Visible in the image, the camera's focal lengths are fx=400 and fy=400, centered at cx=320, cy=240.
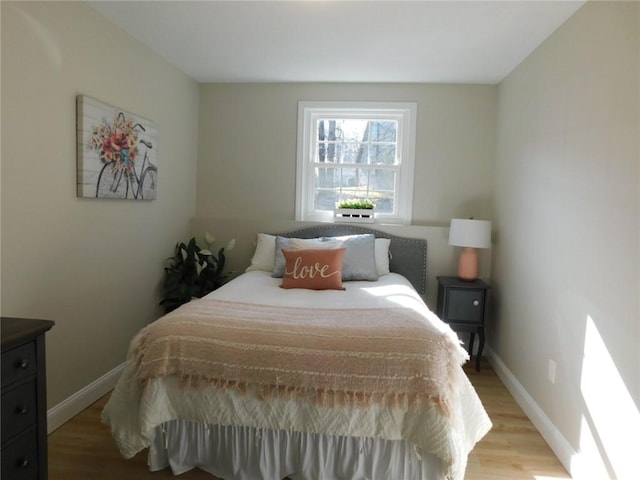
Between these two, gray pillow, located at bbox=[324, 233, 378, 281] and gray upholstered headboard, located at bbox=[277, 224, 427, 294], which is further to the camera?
gray upholstered headboard, located at bbox=[277, 224, 427, 294]

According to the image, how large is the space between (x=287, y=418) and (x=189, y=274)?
6.34ft

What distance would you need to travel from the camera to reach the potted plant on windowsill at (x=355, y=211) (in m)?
3.62

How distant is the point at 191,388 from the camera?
1.80 meters

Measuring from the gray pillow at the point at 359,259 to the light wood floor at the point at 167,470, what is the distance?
4.16 ft

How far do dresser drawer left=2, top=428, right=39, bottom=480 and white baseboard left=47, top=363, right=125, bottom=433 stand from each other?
0.82m

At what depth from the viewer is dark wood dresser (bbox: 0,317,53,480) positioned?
1.35m

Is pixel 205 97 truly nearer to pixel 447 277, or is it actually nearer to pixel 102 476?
pixel 447 277

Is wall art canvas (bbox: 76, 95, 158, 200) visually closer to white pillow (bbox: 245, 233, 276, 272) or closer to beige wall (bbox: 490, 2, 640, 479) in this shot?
white pillow (bbox: 245, 233, 276, 272)

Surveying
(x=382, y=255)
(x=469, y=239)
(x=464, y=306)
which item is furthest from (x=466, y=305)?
(x=382, y=255)

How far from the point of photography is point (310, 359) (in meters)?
1.75

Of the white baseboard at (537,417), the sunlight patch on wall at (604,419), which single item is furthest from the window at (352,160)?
the sunlight patch on wall at (604,419)

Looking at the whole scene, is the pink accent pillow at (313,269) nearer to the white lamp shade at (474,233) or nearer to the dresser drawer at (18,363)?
the white lamp shade at (474,233)

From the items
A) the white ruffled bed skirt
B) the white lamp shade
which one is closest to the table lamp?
the white lamp shade

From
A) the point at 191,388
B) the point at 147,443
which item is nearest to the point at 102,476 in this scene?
the point at 147,443
